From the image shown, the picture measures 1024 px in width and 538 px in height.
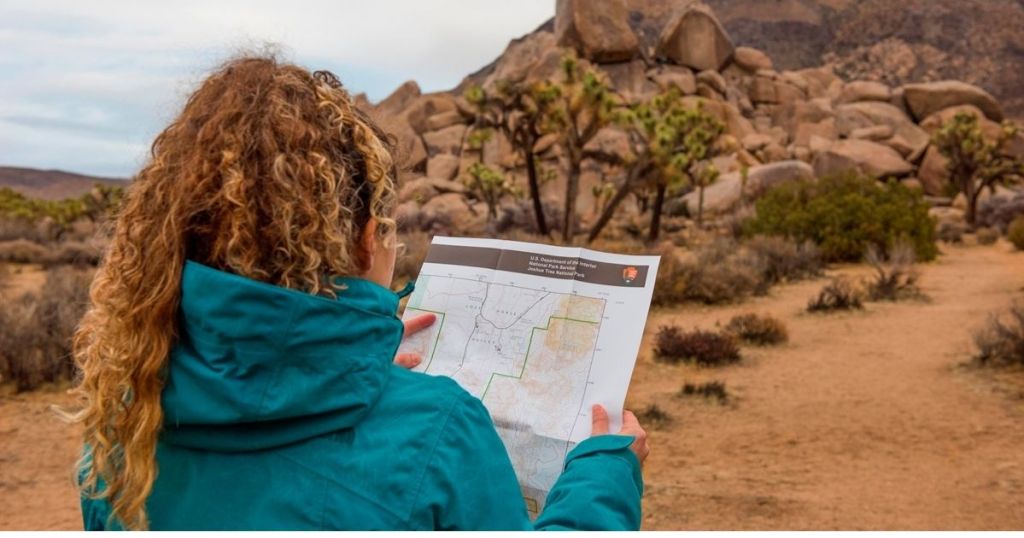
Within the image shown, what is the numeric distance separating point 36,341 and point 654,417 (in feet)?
19.4

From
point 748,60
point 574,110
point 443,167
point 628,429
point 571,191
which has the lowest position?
point 628,429

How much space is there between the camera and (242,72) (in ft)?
4.71

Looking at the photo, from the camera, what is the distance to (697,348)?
972 cm

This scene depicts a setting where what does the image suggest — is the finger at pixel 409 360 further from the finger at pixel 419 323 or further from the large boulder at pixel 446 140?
the large boulder at pixel 446 140

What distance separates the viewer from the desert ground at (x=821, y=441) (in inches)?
221

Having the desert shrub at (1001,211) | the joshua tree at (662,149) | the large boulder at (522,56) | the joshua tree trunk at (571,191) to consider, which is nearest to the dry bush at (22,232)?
the joshua tree trunk at (571,191)

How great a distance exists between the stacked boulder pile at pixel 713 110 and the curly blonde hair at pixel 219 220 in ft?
103

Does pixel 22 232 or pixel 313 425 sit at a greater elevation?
pixel 313 425

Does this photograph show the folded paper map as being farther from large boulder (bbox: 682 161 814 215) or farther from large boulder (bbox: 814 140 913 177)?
large boulder (bbox: 814 140 913 177)

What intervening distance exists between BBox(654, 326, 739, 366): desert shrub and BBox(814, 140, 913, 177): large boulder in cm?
2670

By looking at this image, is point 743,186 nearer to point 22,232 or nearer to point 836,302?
A: point 836,302

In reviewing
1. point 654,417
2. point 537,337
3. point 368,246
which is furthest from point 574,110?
point 368,246

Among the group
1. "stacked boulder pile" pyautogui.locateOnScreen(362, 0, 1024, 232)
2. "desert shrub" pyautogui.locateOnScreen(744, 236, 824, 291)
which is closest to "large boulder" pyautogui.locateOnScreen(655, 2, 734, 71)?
"stacked boulder pile" pyautogui.locateOnScreen(362, 0, 1024, 232)

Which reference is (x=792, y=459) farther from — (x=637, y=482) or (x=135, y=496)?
(x=135, y=496)
